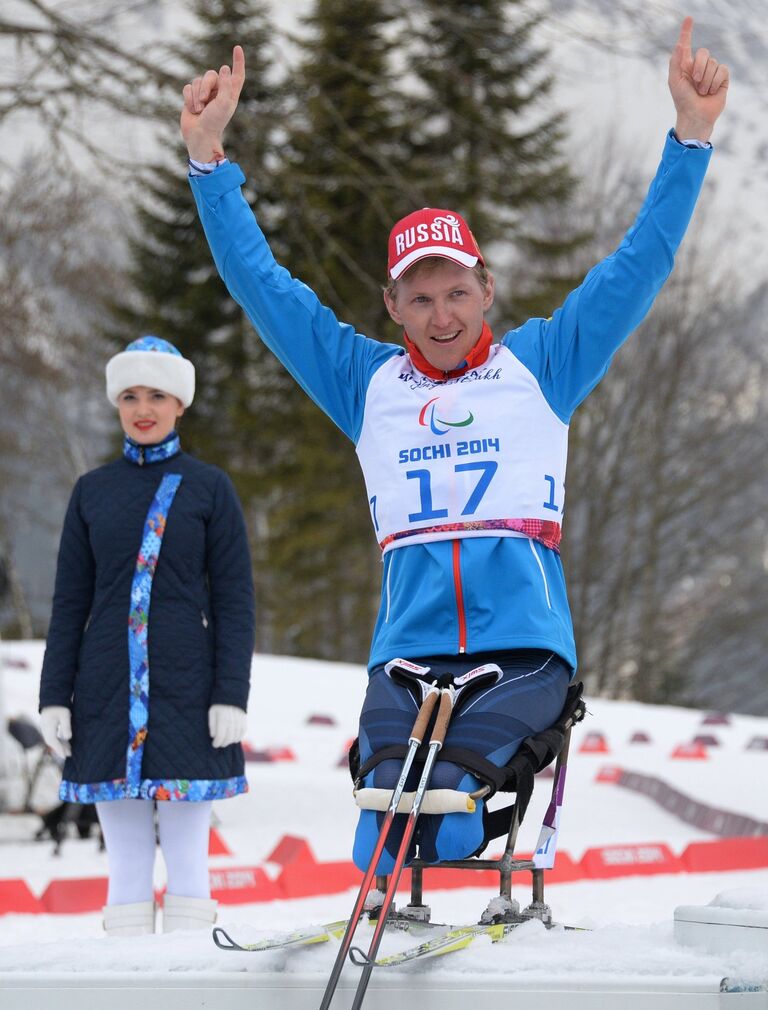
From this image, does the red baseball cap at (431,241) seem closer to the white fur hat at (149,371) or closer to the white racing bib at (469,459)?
the white racing bib at (469,459)

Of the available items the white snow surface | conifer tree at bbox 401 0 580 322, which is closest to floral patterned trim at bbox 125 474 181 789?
the white snow surface

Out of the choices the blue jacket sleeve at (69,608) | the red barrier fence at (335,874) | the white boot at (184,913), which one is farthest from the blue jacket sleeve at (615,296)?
the red barrier fence at (335,874)

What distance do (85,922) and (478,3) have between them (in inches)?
670

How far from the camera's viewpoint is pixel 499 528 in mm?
2736

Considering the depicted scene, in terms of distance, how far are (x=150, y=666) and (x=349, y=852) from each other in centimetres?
418

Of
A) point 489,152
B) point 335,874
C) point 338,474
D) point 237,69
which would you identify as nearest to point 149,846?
point 237,69

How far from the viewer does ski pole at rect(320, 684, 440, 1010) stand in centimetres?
226

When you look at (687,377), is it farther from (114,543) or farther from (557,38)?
(114,543)

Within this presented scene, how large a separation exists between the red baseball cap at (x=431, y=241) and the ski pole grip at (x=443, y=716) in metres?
0.88

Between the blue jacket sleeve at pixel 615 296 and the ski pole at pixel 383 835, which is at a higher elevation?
the blue jacket sleeve at pixel 615 296

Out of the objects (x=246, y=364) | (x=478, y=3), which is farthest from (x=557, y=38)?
(x=246, y=364)

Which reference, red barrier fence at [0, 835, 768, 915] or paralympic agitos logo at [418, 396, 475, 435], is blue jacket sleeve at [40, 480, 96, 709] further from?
red barrier fence at [0, 835, 768, 915]

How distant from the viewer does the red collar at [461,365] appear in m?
2.91

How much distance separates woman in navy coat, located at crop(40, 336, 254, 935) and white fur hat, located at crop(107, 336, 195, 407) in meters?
0.10
